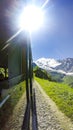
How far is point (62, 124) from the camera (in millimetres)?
10938

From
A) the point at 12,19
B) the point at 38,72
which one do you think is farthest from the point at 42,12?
the point at 38,72

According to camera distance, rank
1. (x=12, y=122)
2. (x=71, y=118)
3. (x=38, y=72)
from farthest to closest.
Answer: (x=38, y=72) → (x=71, y=118) → (x=12, y=122)

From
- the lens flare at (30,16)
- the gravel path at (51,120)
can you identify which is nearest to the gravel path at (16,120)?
the gravel path at (51,120)

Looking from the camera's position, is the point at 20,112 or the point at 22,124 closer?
the point at 22,124

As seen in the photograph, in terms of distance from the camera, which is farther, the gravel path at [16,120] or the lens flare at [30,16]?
the lens flare at [30,16]

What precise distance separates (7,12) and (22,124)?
4.74 meters

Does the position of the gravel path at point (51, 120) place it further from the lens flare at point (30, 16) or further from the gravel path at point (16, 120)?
the lens flare at point (30, 16)

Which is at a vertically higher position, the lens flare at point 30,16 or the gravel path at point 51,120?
the lens flare at point 30,16

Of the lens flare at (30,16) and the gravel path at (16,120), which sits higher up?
the lens flare at (30,16)

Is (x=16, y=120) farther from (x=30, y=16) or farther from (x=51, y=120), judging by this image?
(x=30, y=16)

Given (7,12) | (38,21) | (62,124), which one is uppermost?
(38,21)

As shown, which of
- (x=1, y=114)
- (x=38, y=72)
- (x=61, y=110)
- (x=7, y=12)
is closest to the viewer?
(x=7, y=12)

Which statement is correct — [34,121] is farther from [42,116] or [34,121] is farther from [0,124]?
[0,124]

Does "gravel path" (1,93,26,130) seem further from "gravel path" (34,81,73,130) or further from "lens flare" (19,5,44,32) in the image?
"lens flare" (19,5,44,32)
